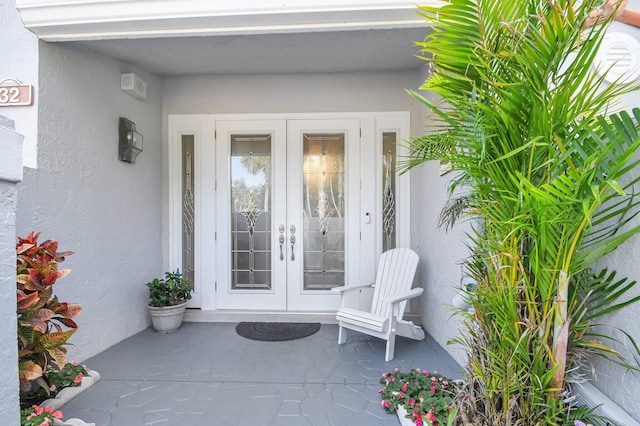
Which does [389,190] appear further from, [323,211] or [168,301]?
[168,301]

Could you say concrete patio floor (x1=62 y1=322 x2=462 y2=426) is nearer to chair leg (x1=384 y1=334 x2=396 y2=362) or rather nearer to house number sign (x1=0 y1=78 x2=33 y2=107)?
chair leg (x1=384 y1=334 x2=396 y2=362)

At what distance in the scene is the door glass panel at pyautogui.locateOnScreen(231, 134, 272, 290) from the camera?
3557 millimetres

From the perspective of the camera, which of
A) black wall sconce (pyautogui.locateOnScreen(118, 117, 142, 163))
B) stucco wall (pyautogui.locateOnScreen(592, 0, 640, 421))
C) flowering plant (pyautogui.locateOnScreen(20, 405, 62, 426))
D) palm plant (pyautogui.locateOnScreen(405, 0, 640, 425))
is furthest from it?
black wall sconce (pyautogui.locateOnScreen(118, 117, 142, 163))

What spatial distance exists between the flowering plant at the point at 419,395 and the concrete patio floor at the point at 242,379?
10 centimetres

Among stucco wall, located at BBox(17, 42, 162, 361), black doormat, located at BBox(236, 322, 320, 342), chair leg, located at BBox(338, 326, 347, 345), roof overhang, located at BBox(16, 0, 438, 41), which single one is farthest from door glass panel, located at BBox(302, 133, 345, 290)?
stucco wall, located at BBox(17, 42, 162, 361)

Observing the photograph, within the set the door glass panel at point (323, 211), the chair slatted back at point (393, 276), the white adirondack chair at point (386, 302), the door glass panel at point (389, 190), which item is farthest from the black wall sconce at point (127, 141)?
the chair slatted back at point (393, 276)

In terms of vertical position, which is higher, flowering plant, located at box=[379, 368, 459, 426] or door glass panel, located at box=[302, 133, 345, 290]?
door glass panel, located at box=[302, 133, 345, 290]

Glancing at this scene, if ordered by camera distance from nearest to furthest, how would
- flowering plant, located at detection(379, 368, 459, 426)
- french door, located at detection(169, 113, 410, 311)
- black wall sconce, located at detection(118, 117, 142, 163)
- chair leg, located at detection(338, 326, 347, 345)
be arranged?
flowering plant, located at detection(379, 368, 459, 426) < chair leg, located at detection(338, 326, 347, 345) < black wall sconce, located at detection(118, 117, 142, 163) < french door, located at detection(169, 113, 410, 311)

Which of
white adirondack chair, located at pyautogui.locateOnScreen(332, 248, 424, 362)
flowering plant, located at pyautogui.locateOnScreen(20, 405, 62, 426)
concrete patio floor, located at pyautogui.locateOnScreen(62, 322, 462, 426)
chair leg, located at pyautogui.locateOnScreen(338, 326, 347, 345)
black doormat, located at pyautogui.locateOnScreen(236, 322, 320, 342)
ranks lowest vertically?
concrete patio floor, located at pyautogui.locateOnScreen(62, 322, 462, 426)

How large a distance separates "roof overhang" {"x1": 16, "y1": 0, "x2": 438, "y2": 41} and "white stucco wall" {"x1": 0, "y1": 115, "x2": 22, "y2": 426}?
4.17ft

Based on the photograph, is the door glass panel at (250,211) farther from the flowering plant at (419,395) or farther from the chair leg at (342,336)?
the flowering plant at (419,395)

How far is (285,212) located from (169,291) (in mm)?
1466

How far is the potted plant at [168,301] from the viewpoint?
3.09m

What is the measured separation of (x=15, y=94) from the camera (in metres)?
2.19
